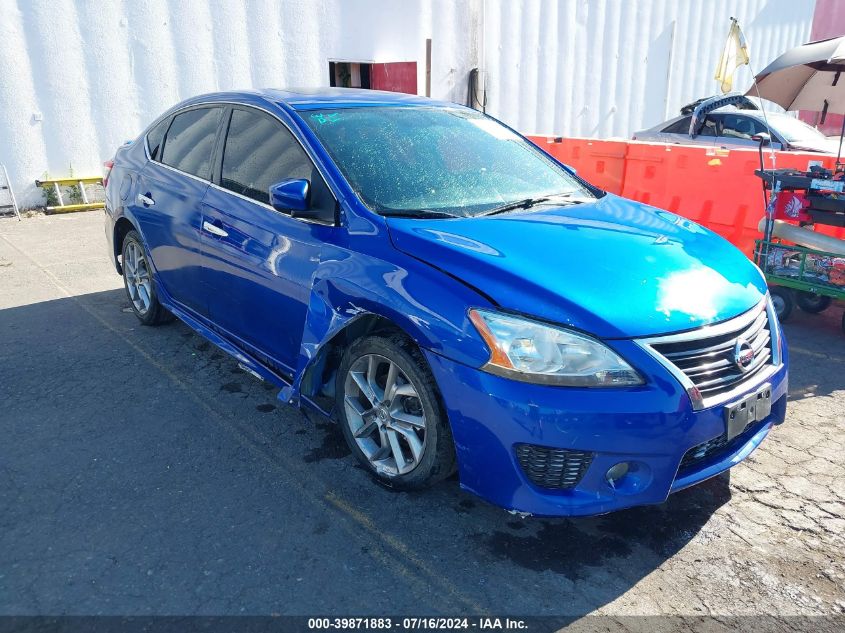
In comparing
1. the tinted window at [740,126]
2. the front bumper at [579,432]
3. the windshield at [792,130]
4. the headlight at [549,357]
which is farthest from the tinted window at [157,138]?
the tinted window at [740,126]

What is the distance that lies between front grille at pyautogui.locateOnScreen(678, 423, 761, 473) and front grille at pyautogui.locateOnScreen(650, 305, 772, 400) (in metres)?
0.20

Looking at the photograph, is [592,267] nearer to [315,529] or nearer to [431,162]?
[431,162]

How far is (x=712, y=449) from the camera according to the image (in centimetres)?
262

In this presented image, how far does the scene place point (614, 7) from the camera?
15094 millimetres

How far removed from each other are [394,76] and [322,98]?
31.9ft

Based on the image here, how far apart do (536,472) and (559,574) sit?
0.43 m

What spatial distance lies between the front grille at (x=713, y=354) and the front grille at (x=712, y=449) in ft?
0.67

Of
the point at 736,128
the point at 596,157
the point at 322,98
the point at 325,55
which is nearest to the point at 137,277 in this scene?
the point at 322,98

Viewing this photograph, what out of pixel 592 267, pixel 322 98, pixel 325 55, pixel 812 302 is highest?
pixel 325 55

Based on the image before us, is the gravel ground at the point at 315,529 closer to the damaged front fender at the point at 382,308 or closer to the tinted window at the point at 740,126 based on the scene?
the damaged front fender at the point at 382,308

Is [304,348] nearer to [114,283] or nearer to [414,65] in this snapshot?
[114,283]

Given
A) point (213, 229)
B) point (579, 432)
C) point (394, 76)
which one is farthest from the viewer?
point (394, 76)

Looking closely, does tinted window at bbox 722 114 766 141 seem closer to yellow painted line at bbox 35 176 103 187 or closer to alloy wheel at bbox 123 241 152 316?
alloy wheel at bbox 123 241 152 316

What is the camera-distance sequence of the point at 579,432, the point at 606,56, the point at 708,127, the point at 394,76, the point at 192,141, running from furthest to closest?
the point at 606,56 < the point at 394,76 < the point at 708,127 < the point at 192,141 < the point at 579,432
